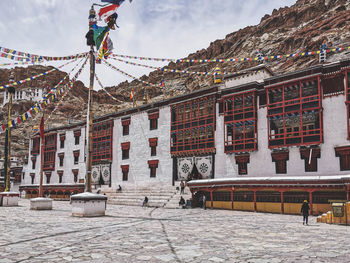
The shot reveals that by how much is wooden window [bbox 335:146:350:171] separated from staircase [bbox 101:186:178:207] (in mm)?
15164

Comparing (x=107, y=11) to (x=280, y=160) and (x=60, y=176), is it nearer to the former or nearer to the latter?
(x=280, y=160)

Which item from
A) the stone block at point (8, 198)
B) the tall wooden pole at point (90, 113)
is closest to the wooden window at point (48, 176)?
the stone block at point (8, 198)

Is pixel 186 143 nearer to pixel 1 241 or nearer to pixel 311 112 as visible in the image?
pixel 311 112

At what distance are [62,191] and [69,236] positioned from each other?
121 feet

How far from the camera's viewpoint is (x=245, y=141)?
30.7 meters

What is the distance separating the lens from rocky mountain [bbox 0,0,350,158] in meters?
83.9

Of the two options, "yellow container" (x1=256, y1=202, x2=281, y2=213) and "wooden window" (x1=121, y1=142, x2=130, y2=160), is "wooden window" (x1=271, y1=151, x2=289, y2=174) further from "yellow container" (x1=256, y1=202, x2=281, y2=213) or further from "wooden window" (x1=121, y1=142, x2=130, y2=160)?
"wooden window" (x1=121, y1=142, x2=130, y2=160)

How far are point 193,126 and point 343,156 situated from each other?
15243 millimetres

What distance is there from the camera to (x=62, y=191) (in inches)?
1839

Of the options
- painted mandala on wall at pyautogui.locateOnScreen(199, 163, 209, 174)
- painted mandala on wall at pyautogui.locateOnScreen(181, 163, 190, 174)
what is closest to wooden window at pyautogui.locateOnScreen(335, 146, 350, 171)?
painted mandala on wall at pyautogui.locateOnScreen(199, 163, 209, 174)

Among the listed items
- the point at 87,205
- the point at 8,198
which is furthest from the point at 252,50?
the point at 87,205

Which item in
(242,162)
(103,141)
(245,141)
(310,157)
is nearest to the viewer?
(310,157)

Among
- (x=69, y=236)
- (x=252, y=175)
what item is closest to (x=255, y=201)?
(x=252, y=175)

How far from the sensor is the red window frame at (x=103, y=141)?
44.9 meters
